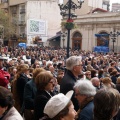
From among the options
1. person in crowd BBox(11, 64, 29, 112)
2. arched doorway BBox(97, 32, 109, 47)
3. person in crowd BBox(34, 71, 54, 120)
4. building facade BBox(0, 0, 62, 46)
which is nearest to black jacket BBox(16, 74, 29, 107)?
person in crowd BBox(11, 64, 29, 112)

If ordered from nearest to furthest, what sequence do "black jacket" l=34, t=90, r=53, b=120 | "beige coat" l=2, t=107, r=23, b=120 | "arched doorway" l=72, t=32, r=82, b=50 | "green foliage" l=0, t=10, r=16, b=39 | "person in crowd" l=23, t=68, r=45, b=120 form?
"beige coat" l=2, t=107, r=23, b=120
"black jacket" l=34, t=90, r=53, b=120
"person in crowd" l=23, t=68, r=45, b=120
"arched doorway" l=72, t=32, r=82, b=50
"green foliage" l=0, t=10, r=16, b=39

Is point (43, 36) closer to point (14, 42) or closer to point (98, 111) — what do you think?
point (14, 42)

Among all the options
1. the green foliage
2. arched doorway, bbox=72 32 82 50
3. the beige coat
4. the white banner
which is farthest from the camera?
the white banner

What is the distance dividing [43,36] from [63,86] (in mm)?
47914

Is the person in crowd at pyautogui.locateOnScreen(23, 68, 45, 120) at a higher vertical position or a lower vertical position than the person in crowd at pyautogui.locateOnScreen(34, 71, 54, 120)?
lower

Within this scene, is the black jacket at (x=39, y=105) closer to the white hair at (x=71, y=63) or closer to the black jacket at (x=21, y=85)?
the white hair at (x=71, y=63)

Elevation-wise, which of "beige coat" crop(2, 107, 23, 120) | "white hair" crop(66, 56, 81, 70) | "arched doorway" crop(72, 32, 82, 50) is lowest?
"beige coat" crop(2, 107, 23, 120)

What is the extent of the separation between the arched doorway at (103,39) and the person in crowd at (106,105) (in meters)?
37.7

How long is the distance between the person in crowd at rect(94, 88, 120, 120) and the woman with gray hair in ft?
1.62

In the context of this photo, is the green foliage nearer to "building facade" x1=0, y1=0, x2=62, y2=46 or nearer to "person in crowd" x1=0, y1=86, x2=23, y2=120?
"building facade" x1=0, y1=0, x2=62, y2=46

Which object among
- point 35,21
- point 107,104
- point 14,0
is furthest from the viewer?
point 14,0

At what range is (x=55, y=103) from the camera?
2.90 meters

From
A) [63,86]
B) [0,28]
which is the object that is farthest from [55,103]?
[0,28]

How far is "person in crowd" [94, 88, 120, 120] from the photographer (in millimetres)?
2828
